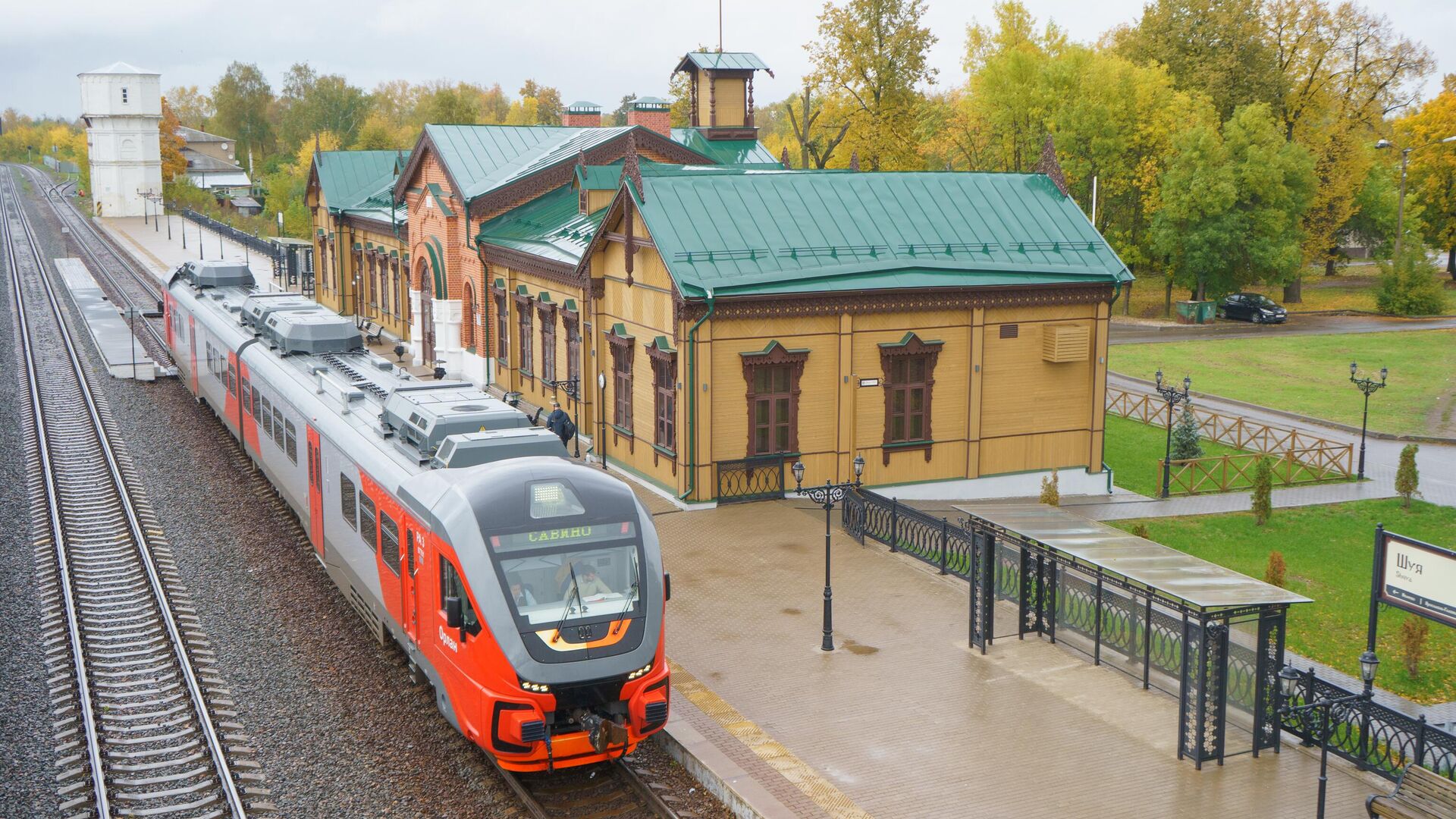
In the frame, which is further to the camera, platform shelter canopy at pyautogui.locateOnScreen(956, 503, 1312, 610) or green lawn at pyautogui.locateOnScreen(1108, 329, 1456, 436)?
green lawn at pyautogui.locateOnScreen(1108, 329, 1456, 436)

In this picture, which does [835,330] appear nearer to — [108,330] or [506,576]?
[506,576]

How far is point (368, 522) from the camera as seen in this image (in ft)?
55.4

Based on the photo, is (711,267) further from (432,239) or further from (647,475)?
(432,239)

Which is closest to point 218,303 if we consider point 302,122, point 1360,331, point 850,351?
point 850,351

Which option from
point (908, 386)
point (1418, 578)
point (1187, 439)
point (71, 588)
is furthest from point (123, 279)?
point (1418, 578)

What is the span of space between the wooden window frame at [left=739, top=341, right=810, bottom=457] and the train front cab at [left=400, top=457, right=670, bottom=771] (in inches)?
465

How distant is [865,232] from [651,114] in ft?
57.1

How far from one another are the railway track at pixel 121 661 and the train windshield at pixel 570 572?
11.4ft

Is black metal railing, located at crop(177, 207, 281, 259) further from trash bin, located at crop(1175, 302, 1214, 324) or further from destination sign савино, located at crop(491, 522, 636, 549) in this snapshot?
destination sign савино, located at crop(491, 522, 636, 549)

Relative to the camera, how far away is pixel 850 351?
85.6 feet

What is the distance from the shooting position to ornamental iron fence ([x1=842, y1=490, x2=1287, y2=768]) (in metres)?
14.2

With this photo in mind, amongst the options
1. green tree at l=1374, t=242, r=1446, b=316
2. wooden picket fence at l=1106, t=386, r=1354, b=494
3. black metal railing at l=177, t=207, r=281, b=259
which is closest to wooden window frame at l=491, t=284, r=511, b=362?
wooden picket fence at l=1106, t=386, r=1354, b=494

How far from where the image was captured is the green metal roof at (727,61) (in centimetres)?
4106

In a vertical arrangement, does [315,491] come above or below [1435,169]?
Answer: below
